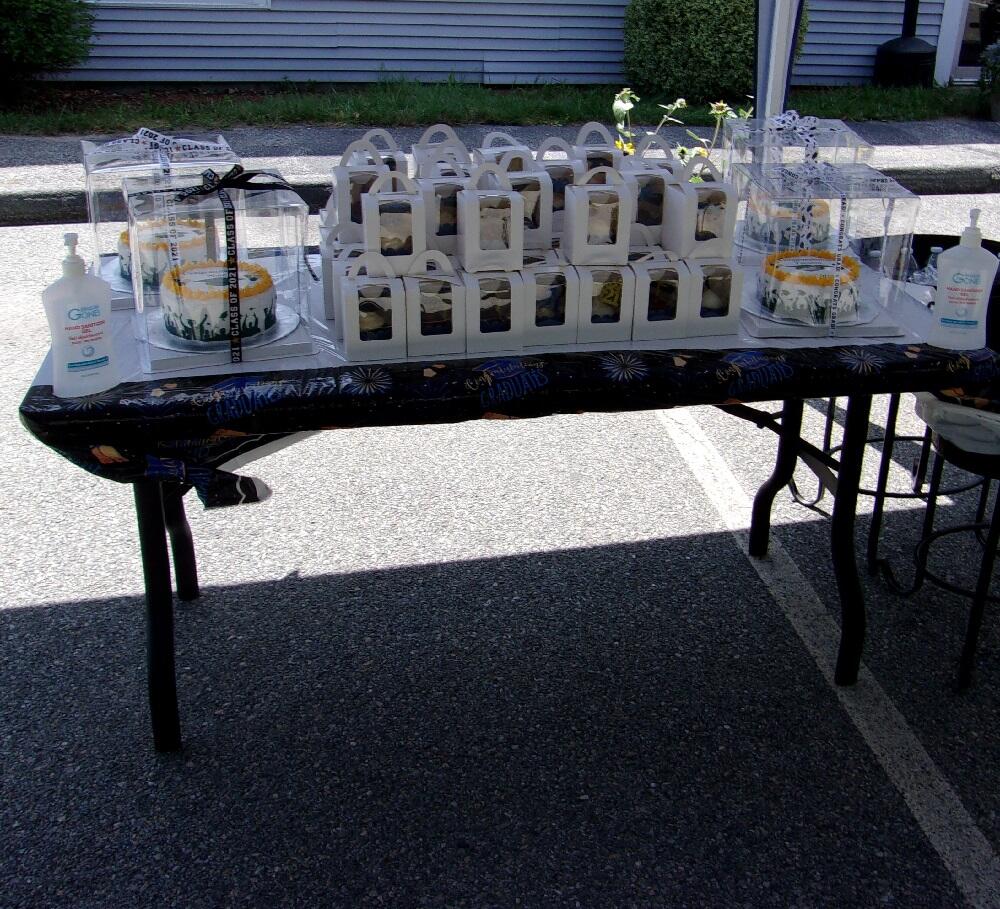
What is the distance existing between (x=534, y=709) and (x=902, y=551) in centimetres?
146

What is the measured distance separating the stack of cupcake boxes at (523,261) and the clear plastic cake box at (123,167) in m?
0.76

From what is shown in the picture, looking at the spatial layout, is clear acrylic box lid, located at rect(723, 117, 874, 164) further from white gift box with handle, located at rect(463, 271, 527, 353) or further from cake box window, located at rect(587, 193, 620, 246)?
white gift box with handle, located at rect(463, 271, 527, 353)

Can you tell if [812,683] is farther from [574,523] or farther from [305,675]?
[305,675]

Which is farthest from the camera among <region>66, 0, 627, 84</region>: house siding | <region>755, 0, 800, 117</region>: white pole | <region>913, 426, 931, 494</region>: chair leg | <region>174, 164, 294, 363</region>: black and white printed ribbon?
<region>66, 0, 627, 84</region>: house siding

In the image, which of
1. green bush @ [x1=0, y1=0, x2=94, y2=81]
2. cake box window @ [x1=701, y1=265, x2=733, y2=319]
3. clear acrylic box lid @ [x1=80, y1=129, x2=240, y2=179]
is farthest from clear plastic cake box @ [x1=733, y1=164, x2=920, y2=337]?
green bush @ [x1=0, y1=0, x2=94, y2=81]

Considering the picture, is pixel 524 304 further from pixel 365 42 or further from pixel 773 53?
pixel 365 42

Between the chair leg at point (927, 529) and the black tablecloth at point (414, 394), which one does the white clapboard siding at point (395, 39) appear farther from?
the black tablecloth at point (414, 394)

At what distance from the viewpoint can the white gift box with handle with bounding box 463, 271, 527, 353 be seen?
94.3 inches

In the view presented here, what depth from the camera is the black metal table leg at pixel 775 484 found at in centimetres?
316

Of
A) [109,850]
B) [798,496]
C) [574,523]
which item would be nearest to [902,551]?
[798,496]

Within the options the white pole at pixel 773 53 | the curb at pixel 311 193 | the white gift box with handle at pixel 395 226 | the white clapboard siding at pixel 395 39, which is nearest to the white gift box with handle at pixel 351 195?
the white gift box with handle at pixel 395 226

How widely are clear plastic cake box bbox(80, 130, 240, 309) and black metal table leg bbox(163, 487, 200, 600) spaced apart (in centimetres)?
73

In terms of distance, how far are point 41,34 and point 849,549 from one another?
28.6ft

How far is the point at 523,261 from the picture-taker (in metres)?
2.50
